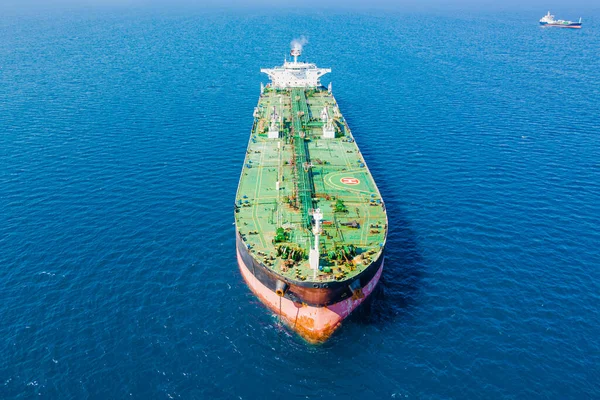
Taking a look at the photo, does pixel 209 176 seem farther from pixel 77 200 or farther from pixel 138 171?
pixel 77 200

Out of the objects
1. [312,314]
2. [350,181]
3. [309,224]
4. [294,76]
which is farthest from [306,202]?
[294,76]

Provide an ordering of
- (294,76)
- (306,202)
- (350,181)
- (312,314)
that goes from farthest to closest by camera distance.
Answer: (294,76) < (350,181) < (306,202) < (312,314)

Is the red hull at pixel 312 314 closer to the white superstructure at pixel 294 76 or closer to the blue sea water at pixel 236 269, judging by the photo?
the blue sea water at pixel 236 269

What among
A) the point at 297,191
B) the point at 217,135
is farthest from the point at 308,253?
the point at 217,135

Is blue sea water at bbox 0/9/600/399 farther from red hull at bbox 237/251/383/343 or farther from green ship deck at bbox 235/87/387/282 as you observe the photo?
green ship deck at bbox 235/87/387/282

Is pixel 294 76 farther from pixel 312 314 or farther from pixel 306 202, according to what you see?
pixel 312 314

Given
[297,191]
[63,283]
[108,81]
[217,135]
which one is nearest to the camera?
[63,283]

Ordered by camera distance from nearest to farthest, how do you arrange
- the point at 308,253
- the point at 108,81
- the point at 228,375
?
the point at 228,375, the point at 308,253, the point at 108,81
